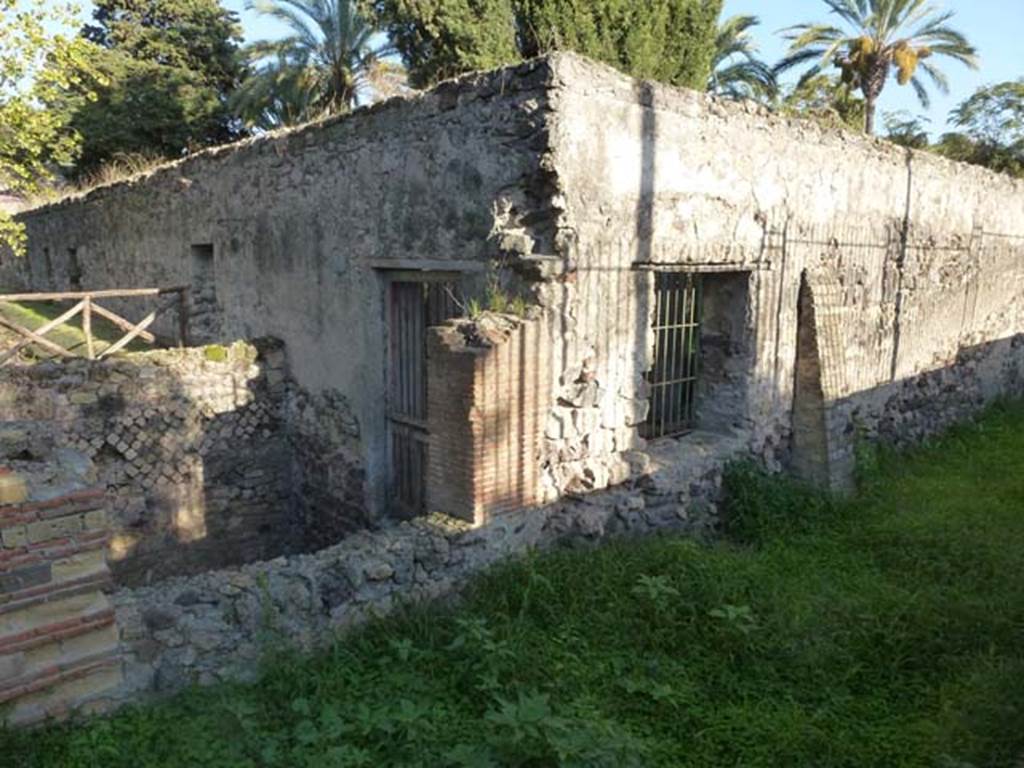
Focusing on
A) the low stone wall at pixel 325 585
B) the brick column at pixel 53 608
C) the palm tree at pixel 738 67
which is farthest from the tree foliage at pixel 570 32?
the brick column at pixel 53 608

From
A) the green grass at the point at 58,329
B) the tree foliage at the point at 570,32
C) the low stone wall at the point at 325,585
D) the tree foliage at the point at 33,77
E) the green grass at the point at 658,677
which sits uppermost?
the tree foliage at the point at 570,32

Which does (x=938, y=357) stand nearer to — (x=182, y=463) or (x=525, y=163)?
(x=525, y=163)

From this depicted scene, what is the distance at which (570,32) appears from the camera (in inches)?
642

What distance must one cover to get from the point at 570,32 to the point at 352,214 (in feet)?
40.5

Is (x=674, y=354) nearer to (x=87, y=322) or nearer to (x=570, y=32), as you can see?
(x=87, y=322)

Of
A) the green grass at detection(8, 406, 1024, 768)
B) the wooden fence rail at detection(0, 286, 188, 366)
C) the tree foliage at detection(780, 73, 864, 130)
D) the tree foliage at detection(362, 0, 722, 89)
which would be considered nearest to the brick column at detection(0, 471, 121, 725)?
the green grass at detection(8, 406, 1024, 768)

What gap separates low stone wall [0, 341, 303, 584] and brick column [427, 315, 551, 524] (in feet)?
11.3

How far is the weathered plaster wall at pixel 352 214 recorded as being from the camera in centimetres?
489

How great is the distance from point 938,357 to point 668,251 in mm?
5907

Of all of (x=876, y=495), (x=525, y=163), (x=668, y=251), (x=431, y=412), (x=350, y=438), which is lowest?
(x=876, y=495)

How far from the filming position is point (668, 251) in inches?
213

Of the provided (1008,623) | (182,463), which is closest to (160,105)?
(182,463)

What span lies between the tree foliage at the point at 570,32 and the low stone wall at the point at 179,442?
1191 cm

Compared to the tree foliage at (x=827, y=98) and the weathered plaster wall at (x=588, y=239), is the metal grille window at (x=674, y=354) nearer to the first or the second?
the weathered plaster wall at (x=588, y=239)
